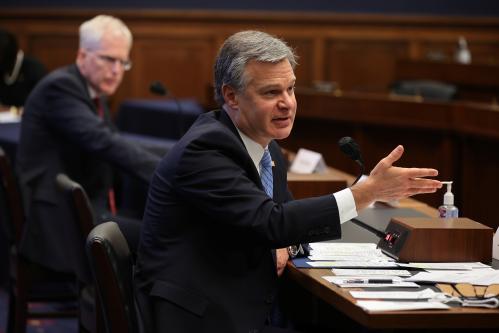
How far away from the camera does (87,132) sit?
4.32 m

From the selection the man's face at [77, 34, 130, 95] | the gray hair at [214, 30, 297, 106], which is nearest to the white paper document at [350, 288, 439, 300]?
the gray hair at [214, 30, 297, 106]

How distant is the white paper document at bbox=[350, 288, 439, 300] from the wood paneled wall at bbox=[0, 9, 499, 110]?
6.97 m

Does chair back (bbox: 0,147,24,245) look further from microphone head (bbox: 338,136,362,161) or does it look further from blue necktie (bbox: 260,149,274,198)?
microphone head (bbox: 338,136,362,161)

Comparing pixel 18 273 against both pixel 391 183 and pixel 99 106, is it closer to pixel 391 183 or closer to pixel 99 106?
pixel 99 106

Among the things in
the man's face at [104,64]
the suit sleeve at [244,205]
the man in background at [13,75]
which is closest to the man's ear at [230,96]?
the suit sleeve at [244,205]

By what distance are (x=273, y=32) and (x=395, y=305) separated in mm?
7578

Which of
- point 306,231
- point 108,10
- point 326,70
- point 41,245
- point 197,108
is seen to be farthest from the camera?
A: point 326,70

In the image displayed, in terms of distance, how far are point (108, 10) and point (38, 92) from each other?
16.4 ft

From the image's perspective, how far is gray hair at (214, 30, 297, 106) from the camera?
8.76ft

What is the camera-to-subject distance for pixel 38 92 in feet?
14.6

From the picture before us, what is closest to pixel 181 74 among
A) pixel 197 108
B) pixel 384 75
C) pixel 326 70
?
pixel 326 70

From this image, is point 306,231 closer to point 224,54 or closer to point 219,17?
point 224,54

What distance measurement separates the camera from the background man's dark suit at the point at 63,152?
4.25 meters

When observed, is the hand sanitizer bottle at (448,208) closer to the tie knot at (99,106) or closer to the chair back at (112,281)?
the chair back at (112,281)
